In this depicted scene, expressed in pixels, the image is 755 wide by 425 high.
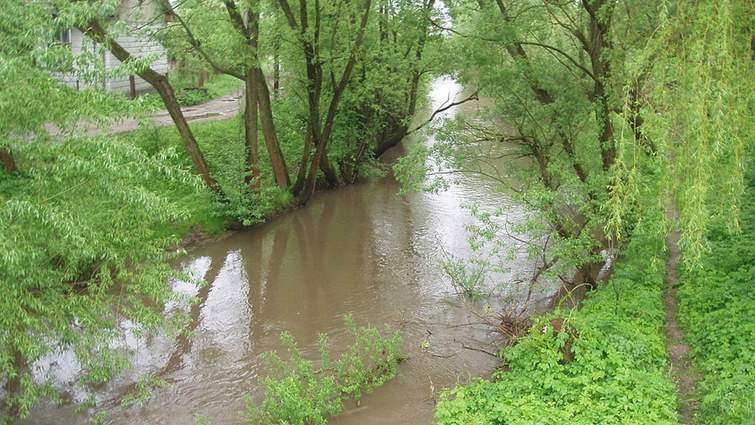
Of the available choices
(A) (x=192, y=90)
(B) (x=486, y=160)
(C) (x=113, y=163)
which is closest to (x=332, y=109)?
(B) (x=486, y=160)

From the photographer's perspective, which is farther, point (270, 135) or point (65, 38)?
point (65, 38)

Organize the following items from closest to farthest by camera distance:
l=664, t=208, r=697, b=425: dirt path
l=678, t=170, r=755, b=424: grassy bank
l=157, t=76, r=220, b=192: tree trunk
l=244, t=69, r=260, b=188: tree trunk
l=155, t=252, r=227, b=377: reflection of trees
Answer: l=678, t=170, r=755, b=424: grassy bank → l=664, t=208, r=697, b=425: dirt path → l=155, t=252, r=227, b=377: reflection of trees → l=157, t=76, r=220, b=192: tree trunk → l=244, t=69, r=260, b=188: tree trunk

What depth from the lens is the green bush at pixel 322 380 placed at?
859 cm

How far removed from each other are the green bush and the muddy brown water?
225 millimetres

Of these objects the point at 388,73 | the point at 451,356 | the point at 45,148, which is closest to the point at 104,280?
the point at 45,148

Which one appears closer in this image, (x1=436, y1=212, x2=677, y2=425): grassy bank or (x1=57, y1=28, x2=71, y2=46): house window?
(x1=436, y1=212, x2=677, y2=425): grassy bank

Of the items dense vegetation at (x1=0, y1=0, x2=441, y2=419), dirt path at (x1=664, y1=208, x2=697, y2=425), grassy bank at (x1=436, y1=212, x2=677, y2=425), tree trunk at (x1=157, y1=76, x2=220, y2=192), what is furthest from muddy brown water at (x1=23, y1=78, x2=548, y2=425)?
dirt path at (x1=664, y1=208, x2=697, y2=425)

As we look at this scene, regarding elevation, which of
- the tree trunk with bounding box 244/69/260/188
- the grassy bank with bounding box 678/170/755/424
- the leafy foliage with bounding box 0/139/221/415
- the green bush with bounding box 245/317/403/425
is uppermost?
the tree trunk with bounding box 244/69/260/188

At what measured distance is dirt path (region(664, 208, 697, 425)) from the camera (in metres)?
8.32

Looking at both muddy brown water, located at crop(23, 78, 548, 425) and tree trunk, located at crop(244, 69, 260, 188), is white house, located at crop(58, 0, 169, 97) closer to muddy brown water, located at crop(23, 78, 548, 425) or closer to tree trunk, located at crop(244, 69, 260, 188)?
tree trunk, located at crop(244, 69, 260, 188)

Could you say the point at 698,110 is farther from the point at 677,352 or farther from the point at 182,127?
the point at 182,127

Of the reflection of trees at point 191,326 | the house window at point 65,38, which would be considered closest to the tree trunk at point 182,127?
the reflection of trees at point 191,326

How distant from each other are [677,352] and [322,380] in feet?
17.2

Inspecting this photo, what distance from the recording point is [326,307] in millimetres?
13211
